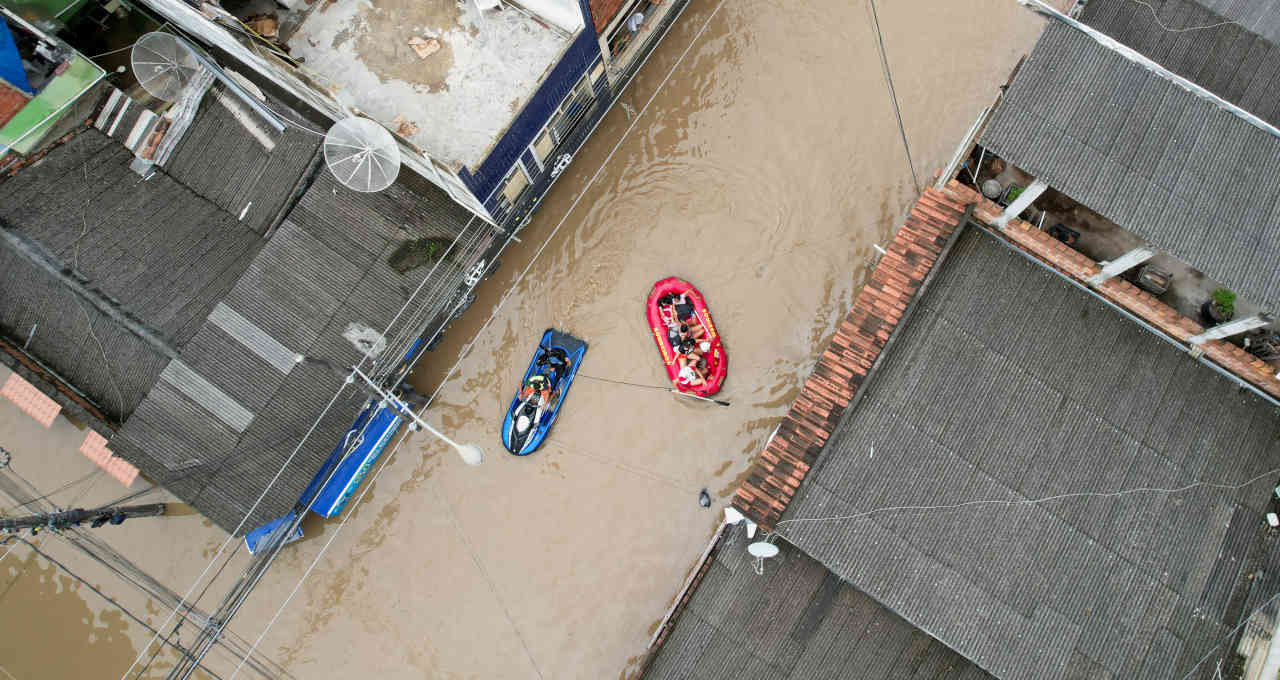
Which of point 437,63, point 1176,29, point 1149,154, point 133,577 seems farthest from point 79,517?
point 1176,29

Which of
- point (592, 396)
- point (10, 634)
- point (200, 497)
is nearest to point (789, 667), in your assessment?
point (592, 396)

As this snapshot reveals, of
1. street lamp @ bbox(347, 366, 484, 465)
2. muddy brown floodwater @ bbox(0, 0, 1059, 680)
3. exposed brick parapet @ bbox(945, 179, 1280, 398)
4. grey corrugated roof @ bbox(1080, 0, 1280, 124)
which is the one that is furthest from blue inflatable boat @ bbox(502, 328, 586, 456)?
grey corrugated roof @ bbox(1080, 0, 1280, 124)

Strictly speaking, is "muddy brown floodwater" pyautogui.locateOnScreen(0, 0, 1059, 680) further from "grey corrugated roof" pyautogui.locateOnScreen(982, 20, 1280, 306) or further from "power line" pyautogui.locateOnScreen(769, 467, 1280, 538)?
"grey corrugated roof" pyautogui.locateOnScreen(982, 20, 1280, 306)

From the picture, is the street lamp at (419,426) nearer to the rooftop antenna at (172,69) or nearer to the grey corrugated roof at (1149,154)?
the rooftop antenna at (172,69)

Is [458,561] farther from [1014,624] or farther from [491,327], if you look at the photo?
[1014,624]

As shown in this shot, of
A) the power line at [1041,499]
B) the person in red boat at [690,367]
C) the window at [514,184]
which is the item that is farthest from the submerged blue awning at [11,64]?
the power line at [1041,499]

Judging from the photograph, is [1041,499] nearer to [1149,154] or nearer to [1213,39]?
[1149,154]
